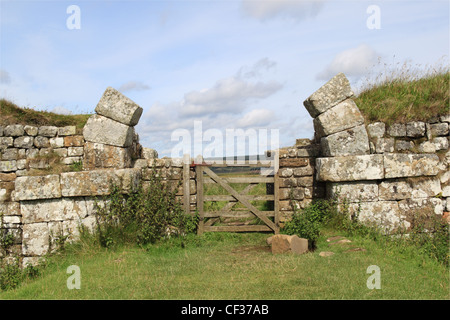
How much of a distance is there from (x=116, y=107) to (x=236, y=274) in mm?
3935

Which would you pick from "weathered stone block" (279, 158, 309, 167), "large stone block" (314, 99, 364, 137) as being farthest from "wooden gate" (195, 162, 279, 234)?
"large stone block" (314, 99, 364, 137)

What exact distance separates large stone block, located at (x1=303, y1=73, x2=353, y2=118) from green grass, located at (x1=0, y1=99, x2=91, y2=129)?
4.69 metres

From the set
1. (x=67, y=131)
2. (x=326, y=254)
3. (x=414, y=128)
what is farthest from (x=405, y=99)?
(x=67, y=131)

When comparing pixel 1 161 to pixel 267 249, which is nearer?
pixel 267 249

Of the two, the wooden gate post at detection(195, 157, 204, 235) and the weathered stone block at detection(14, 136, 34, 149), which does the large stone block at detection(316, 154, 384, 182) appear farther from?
the weathered stone block at detection(14, 136, 34, 149)

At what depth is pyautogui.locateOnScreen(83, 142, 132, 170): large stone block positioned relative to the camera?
23.2 feet

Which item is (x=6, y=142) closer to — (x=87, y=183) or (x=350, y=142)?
(x=87, y=183)

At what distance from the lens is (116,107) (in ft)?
23.1

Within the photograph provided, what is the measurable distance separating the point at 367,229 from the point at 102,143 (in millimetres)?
5220

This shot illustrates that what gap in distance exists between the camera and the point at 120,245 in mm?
6570

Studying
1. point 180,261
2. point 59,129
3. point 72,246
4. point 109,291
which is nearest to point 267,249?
point 180,261

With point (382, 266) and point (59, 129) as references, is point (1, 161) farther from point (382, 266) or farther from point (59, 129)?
point (382, 266)

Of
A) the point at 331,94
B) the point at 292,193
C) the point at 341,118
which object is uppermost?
the point at 331,94
